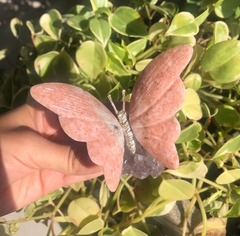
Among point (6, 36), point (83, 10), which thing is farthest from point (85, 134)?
point (6, 36)

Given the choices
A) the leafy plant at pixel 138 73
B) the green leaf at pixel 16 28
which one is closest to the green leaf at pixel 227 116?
the leafy plant at pixel 138 73

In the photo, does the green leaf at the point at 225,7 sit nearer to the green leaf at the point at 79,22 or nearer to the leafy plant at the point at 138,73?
the leafy plant at the point at 138,73

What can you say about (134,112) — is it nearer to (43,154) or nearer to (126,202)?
(43,154)

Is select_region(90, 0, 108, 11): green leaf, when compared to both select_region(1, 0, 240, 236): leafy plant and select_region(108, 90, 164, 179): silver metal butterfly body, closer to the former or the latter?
select_region(1, 0, 240, 236): leafy plant

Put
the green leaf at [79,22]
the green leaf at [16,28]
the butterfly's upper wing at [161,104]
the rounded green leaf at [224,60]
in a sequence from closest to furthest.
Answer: the butterfly's upper wing at [161,104]
the rounded green leaf at [224,60]
the green leaf at [79,22]
the green leaf at [16,28]

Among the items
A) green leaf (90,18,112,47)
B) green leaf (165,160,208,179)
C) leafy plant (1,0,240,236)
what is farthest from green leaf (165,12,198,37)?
green leaf (165,160,208,179)

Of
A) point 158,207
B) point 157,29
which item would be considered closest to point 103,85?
point 157,29
